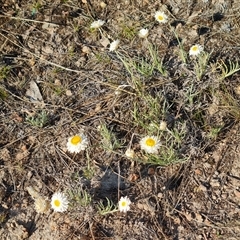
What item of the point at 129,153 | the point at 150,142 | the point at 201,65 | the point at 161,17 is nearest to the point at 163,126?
the point at 150,142

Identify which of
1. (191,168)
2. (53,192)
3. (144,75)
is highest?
(144,75)

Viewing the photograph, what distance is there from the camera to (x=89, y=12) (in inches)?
127

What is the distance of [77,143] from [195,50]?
0.91 meters

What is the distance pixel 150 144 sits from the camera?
246cm

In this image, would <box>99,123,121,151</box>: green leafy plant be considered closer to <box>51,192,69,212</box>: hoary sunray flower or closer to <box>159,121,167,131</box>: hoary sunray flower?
<box>159,121,167,131</box>: hoary sunray flower

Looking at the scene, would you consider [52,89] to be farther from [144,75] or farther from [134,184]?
[134,184]

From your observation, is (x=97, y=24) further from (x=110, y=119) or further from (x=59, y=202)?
(x=59, y=202)

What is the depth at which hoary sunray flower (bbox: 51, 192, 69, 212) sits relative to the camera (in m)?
2.37

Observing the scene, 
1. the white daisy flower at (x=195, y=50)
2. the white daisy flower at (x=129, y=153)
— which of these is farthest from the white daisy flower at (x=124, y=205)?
the white daisy flower at (x=195, y=50)

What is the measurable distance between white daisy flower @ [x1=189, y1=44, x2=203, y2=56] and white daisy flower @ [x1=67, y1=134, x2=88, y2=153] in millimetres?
834

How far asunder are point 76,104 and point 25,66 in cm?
50

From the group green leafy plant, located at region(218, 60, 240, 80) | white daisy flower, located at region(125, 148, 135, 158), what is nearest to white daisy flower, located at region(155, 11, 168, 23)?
green leafy plant, located at region(218, 60, 240, 80)

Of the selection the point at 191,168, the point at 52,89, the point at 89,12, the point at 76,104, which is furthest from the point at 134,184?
the point at 89,12

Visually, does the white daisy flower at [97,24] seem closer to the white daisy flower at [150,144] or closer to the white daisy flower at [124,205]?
the white daisy flower at [150,144]
